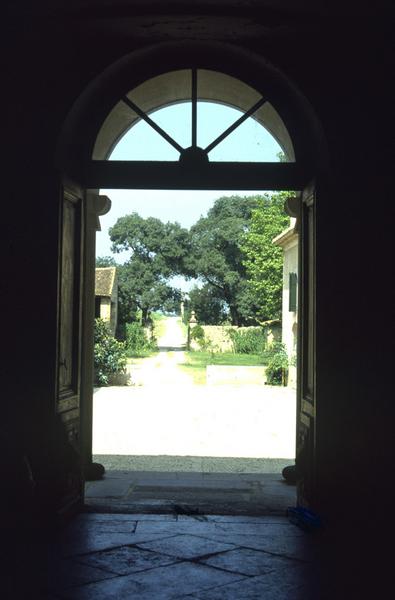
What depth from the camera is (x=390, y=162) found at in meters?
4.46

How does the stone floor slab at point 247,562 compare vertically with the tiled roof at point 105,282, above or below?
below

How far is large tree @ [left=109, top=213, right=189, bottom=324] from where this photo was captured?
44.2 metres

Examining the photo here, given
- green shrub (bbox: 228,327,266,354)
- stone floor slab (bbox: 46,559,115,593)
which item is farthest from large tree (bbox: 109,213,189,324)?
stone floor slab (bbox: 46,559,115,593)

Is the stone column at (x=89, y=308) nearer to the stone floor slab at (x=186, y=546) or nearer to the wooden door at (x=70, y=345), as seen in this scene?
the wooden door at (x=70, y=345)

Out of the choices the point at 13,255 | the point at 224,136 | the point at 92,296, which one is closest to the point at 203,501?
the point at 92,296

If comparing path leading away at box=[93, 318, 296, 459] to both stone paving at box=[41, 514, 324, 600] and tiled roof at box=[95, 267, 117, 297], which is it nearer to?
stone paving at box=[41, 514, 324, 600]

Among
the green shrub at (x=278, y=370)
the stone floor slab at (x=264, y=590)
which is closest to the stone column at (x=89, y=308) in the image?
the stone floor slab at (x=264, y=590)

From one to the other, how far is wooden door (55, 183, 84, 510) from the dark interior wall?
0.13 metres

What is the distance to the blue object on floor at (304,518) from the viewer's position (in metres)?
4.31

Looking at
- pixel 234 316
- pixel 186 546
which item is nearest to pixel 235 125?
pixel 186 546

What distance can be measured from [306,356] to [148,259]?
41007mm

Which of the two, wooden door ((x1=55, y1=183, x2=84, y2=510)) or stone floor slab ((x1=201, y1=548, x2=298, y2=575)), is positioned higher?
wooden door ((x1=55, y1=183, x2=84, y2=510))

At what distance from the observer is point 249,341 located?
3053 centimetres

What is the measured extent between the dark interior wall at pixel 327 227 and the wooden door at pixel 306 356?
16 cm
